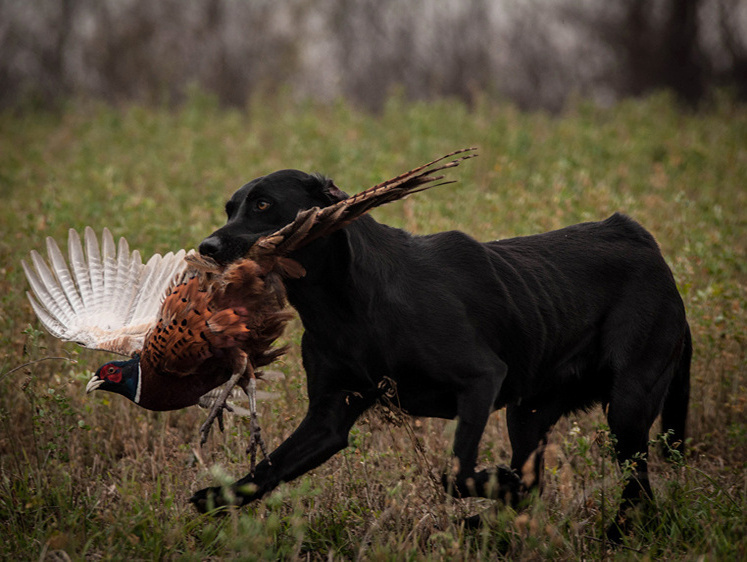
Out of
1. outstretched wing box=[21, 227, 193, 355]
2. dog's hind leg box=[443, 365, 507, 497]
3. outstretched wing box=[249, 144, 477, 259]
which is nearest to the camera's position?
outstretched wing box=[249, 144, 477, 259]

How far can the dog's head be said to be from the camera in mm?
2844

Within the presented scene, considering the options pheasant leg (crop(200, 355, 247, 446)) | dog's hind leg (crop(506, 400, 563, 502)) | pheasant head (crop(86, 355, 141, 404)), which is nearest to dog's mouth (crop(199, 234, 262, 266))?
pheasant leg (crop(200, 355, 247, 446))

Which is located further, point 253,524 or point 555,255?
point 555,255

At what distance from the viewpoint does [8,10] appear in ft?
48.3

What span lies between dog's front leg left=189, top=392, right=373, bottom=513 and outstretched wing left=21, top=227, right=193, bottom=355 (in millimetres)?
1326

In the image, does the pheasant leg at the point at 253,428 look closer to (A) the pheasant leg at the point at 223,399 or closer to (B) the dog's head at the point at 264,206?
(A) the pheasant leg at the point at 223,399

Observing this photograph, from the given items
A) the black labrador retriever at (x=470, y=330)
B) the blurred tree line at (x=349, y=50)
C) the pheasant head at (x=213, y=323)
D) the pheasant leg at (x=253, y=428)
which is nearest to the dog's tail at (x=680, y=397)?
the black labrador retriever at (x=470, y=330)

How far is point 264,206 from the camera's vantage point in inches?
115

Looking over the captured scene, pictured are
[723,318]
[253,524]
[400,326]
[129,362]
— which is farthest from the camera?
[723,318]

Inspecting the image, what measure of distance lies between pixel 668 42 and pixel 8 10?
12.3m

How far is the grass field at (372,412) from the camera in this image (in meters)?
2.99

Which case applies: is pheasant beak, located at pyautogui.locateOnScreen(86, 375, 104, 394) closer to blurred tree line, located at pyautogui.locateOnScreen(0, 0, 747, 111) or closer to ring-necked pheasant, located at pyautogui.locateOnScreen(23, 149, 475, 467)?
ring-necked pheasant, located at pyautogui.locateOnScreen(23, 149, 475, 467)

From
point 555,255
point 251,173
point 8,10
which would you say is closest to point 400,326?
point 555,255

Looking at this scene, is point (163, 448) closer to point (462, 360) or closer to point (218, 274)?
point (218, 274)
